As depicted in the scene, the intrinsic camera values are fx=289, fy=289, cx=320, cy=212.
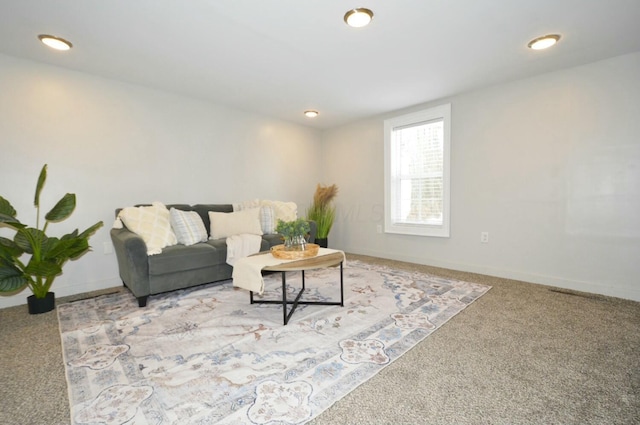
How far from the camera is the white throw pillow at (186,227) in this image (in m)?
2.99

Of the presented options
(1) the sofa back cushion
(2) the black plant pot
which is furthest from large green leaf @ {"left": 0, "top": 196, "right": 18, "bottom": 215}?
(1) the sofa back cushion

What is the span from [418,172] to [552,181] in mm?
1519

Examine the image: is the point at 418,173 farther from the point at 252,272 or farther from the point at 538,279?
the point at 252,272

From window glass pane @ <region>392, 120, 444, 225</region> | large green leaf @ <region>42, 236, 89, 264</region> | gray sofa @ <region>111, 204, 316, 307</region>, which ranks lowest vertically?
gray sofa @ <region>111, 204, 316, 307</region>

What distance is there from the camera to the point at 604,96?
2.67m

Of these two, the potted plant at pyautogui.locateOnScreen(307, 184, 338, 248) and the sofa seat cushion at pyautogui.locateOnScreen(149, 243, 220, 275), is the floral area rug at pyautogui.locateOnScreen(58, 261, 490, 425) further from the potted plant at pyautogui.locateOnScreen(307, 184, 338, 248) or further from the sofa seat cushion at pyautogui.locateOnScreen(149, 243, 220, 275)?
the potted plant at pyautogui.locateOnScreen(307, 184, 338, 248)

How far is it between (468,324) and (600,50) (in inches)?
103

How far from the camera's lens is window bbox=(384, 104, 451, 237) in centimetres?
379

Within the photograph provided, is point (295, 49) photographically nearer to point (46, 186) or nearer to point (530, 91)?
point (530, 91)

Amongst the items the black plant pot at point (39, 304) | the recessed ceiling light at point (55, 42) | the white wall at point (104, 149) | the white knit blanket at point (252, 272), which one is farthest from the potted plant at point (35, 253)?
the white knit blanket at point (252, 272)

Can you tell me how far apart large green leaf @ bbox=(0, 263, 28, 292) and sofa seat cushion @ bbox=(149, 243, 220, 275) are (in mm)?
878

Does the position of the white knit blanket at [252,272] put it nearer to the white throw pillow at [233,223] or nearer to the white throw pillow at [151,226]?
the white throw pillow at [151,226]

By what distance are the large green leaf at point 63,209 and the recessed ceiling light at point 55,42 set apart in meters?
1.21

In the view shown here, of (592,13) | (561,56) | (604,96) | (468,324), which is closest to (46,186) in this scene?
(468,324)
